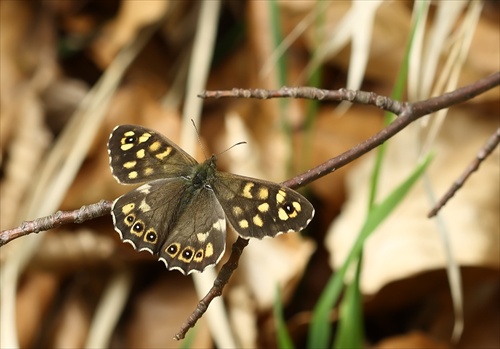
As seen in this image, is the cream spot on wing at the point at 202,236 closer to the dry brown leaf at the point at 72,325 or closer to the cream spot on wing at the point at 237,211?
the cream spot on wing at the point at 237,211

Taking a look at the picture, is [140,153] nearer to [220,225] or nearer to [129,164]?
[129,164]

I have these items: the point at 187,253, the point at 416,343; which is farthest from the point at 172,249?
the point at 416,343

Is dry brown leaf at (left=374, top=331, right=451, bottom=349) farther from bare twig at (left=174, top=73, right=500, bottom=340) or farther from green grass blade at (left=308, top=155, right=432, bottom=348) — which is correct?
bare twig at (left=174, top=73, right=500, bottom=340)

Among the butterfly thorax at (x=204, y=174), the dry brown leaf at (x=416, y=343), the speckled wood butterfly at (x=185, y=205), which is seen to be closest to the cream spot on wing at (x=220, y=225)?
the speckled wood butterfly at (x=185, y=205)

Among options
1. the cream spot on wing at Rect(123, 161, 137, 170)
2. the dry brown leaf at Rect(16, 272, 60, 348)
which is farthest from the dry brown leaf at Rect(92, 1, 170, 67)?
the cream spot on wing at Rect(123, 161, 137, 170)

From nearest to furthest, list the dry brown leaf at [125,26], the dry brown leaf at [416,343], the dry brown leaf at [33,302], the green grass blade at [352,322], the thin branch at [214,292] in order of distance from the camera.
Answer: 1. the thin branch at [214,292]
2. the green grass blade at [352,322]
3. the dry brown leaf at [416,343]
4. the dry brown leaf at [33,302]
5. the dry brown leaf at [125,26]
